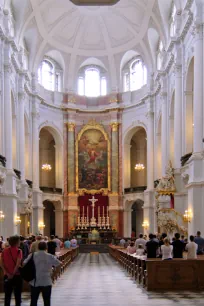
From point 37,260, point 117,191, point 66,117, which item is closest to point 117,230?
point 117,191

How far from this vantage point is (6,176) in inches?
1168

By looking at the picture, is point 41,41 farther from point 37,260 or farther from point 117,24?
point 37,260

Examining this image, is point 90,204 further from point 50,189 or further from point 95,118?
point 95,118

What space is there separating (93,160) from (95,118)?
372 cm

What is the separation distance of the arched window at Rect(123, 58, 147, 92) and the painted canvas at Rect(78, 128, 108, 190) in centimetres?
482

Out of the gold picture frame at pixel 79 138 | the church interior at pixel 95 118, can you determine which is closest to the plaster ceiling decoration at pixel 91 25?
the church interior at pixel 95 118

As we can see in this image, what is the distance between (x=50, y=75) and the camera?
149ft

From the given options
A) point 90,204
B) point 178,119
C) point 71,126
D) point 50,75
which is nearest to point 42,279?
point 178,119

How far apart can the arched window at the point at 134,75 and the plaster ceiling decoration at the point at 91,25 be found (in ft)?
6.20

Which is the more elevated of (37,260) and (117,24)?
(117,24)

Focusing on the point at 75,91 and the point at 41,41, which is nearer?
the point at 41,41

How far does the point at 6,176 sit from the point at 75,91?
59.9 ft

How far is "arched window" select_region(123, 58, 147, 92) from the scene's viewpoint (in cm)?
4484

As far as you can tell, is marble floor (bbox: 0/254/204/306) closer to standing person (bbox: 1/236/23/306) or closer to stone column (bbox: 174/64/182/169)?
standing person (bbox: 1/236/23/306)
